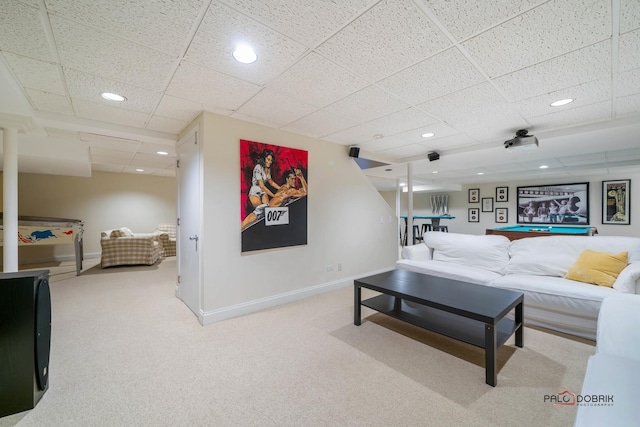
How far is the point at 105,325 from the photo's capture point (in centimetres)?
273

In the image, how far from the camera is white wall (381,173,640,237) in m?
6.34

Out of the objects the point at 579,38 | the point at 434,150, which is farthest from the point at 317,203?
the point at 579,38

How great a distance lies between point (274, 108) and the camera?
2627mm

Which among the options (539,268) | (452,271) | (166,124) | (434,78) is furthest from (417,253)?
(166,124)

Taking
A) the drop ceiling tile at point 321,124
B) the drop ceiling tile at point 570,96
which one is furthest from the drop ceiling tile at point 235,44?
the drop ceiling tile at point 570,96

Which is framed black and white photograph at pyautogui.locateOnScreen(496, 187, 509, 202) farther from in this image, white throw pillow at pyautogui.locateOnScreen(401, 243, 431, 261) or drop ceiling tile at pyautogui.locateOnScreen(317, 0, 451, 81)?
drop ceiling tile at pyautogui.locateOnScreen(317, 0, 451, 81)

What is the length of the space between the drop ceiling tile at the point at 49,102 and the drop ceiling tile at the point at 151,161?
79.0 inches

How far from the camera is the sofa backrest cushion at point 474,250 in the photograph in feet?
11.1

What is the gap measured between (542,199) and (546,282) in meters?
6.68

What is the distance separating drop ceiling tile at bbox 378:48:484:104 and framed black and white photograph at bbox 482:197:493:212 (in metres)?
7.85

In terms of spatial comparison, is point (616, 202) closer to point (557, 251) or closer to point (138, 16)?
point (557, 251)

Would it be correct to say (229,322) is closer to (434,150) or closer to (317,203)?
(317,203)

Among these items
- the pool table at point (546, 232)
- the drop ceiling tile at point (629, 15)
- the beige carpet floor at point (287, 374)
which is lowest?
the beige carpet floor at point (287, 374)

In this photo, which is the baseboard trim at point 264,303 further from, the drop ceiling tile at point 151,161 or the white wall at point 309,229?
the drop ceiling tile at point 151,161
